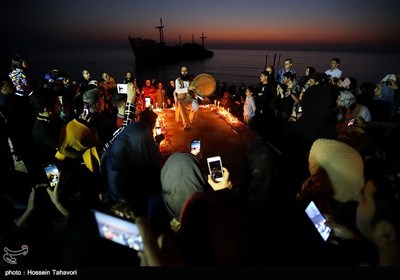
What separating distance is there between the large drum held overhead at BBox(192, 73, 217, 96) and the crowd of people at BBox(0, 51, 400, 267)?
2.99 meters

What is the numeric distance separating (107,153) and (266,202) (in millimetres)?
2385

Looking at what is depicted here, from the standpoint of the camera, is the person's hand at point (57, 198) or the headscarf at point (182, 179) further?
the person's hand at point (57, 198)

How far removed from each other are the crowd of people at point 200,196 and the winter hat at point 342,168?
1 cm

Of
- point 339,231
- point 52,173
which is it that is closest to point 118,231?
point 52,173

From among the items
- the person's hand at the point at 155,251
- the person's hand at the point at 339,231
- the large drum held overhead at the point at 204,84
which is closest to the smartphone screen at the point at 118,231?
the person's hand at the point at 155,251

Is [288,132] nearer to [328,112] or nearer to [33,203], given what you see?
[328,112]

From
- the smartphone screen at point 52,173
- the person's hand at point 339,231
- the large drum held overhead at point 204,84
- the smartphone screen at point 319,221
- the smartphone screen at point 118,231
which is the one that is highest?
the large drum held overhead at point 204,84

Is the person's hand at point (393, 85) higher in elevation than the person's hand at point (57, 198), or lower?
higher

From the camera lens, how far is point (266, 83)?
805cm

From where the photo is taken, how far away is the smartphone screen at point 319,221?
2.31 m

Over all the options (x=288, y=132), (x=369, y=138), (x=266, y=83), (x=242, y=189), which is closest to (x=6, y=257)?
(x=242, y=189)

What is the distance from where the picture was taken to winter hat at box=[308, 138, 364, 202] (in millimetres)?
2293

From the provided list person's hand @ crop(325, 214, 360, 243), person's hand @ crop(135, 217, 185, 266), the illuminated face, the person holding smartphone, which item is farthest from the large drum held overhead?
person's hand @ crop(135, 217, 185, 266)

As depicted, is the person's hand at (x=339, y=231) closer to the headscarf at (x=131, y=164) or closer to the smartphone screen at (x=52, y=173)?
the headscarf at (x=131, y=164)
